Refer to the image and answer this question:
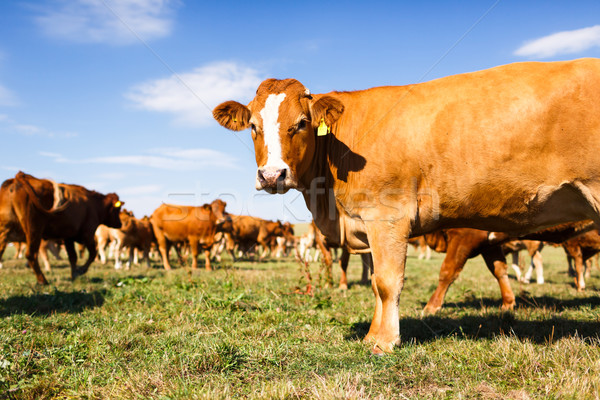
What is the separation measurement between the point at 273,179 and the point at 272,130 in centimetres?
61

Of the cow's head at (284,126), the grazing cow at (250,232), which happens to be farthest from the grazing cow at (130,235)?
the cow's head at (284,126)

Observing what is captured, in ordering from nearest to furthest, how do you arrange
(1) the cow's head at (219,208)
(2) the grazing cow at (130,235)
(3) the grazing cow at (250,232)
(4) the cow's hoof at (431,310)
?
(4) the cow's hoof at (431,310), (2) the grazing cow at (130,235), (1) the cow's head at (219,208), (3) the grazing cow at (250,232)

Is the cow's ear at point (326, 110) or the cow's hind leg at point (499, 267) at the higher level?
the cow's ear at point (326, 110)

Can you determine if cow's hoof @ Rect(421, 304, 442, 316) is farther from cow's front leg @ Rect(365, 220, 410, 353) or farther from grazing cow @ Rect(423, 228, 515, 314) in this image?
cow's front leg @ Rect(365, 220, 410, 353)

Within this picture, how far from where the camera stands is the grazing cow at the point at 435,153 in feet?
12.1

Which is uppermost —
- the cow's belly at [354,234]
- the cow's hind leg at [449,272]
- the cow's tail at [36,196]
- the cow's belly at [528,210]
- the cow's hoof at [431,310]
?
the cow's tail at [36,196]

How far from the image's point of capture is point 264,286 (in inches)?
327

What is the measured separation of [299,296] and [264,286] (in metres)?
1.10

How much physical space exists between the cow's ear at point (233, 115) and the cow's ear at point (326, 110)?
2.75 ft

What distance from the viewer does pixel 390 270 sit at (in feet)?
13.5

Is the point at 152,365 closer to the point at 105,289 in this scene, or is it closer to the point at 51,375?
the point at 51,375

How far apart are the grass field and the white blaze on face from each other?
6.12 ft

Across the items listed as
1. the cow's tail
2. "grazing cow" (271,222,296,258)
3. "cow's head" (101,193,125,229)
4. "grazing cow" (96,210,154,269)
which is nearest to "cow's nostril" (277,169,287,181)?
the cow's tail

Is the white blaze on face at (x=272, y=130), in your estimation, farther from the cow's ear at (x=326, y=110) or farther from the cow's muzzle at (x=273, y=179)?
the cow's ear at (x=326, y=110)
